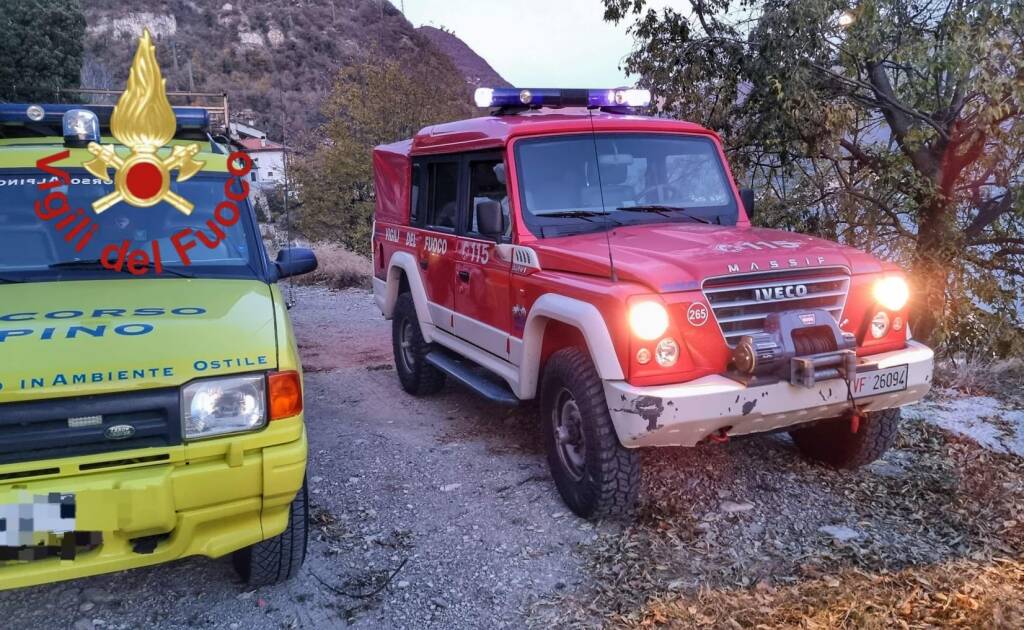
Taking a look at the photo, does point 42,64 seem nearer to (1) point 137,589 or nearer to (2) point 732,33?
(2) point 732,33

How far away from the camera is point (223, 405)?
2.75 metres

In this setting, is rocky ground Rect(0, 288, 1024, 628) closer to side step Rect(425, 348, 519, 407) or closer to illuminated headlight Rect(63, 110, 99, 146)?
side step Rect(425, 348, 519, 407)

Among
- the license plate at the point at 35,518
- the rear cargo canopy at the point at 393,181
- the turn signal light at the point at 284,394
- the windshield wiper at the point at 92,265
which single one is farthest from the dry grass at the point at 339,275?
the license plate at the point at 35,518

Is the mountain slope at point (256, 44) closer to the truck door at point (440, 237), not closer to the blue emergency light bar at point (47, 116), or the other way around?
the truck door at point (440, 237)

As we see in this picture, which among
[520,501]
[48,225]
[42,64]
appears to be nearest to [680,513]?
[520,501]

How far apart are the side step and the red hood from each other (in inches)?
38.7

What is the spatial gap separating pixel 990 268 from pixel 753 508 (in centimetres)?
583

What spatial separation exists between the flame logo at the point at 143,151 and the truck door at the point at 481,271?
5.80 feet

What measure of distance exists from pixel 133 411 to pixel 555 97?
3840 millimetres

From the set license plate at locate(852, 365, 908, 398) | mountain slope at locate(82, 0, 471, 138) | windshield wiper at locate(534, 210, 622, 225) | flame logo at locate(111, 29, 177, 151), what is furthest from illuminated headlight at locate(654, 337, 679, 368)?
Result: mountain slope at locate(82, 0, 471, 138)

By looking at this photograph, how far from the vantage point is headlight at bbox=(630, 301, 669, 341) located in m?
3.36

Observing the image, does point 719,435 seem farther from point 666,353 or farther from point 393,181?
point 393,181

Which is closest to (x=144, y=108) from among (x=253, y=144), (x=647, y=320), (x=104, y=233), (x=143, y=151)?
(x=143, y=151)

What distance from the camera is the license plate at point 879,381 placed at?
361cm
